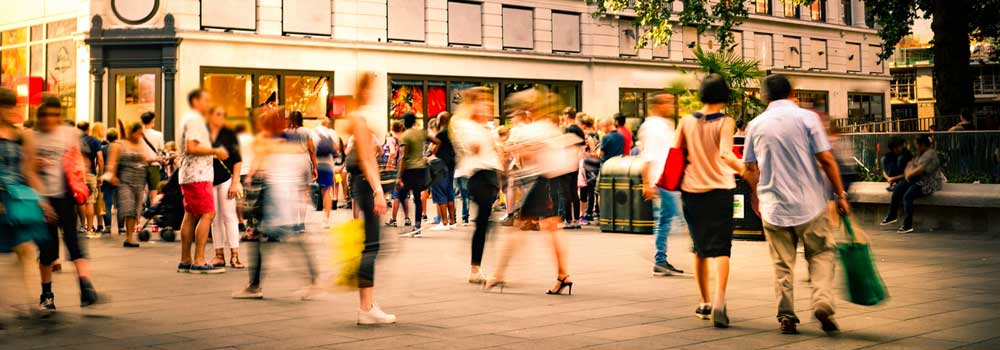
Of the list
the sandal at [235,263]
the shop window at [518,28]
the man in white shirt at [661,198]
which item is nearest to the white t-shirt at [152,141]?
the sandal at [235,263]

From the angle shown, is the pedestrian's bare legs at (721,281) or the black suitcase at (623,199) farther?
the black suitcase at (623,199)

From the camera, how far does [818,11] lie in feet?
161

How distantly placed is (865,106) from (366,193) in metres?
47.4

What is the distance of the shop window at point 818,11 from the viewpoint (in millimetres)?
48469

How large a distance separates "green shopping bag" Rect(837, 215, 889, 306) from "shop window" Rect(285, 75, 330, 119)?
2625 centimetres

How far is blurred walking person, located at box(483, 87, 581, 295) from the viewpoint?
9.27m

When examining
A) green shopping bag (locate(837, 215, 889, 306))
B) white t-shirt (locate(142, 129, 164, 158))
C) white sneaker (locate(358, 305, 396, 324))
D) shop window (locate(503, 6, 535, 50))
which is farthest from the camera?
shop window (locate(503, 6, 535, 50))

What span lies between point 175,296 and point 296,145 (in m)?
1.66

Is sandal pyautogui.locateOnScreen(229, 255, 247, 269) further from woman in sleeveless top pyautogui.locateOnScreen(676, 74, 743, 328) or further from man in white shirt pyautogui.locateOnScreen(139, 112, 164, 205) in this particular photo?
man in white shirt pyautogui.locateOnScreen(139, 112, 164, 205)

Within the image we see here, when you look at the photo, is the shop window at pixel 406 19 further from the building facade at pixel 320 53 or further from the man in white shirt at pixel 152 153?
the man in white shirt at pixel 152 153

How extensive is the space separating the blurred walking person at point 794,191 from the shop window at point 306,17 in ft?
86.0

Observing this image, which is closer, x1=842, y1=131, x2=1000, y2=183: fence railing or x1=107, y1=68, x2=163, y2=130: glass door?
x1=842, y1=131, x2=1000, y2=183: fence railing

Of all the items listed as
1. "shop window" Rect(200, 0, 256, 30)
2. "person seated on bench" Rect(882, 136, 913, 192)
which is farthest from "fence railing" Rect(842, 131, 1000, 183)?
"shop window" Rect(200, 0, 256, 30)

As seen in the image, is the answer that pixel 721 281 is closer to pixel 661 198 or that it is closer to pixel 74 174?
pixel 661 198
